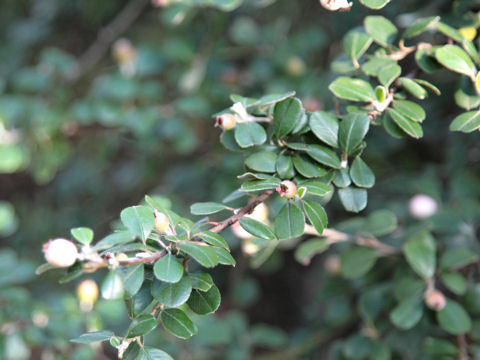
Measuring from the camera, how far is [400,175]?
151 centimetres

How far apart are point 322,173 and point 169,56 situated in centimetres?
105

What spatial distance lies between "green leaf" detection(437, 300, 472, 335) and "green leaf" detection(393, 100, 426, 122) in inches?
16.1

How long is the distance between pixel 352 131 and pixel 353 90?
0.07m

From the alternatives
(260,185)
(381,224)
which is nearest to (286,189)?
(260,185)

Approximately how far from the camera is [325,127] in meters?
0.69

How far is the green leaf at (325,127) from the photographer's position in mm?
678

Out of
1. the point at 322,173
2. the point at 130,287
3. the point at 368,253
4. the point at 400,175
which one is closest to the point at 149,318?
the point at 130,287

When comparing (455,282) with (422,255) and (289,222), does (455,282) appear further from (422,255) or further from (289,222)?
(289,222)

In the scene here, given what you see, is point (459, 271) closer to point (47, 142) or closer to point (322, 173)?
point (322, 173)

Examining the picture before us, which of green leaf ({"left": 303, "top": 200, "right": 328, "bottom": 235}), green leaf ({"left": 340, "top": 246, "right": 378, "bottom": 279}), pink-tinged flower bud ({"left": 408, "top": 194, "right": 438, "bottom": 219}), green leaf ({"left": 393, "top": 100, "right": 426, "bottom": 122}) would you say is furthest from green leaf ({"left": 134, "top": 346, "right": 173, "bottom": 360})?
pink-tinged flower bud ({"left": 408, "top": 194, "right": 438, "bottom": 219})

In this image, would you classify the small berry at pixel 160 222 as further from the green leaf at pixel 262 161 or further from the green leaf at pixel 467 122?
the green leaf at pixel 467 122

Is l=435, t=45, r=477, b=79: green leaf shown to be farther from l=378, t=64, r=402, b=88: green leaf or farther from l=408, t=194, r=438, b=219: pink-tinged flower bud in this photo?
l=408, t=194, r=438, b=219: pink-tinged flower bud

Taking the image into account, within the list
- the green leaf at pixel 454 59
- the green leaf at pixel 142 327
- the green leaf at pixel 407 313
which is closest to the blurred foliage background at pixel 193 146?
the green leaf at pixel 407 313

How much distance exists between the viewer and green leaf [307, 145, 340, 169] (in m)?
0.66
